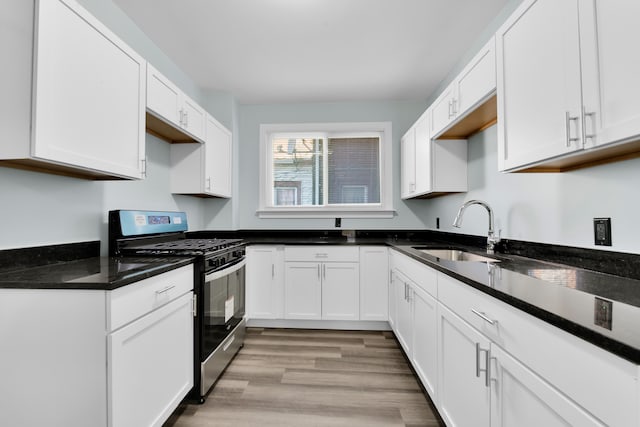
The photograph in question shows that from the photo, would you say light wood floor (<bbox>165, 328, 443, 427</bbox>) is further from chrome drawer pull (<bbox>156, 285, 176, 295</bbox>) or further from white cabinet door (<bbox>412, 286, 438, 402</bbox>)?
chrome drawer pull (<bbox>156, 285, 176, 295</bbox>)

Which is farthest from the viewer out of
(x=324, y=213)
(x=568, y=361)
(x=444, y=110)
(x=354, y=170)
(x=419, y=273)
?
(x=354, y=170)

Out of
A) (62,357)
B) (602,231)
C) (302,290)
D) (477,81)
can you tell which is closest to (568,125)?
(602,231)

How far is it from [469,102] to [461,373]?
148 centimetres

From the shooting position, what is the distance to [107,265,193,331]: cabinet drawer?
1.17 meters

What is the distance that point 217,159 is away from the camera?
3025 millimetres

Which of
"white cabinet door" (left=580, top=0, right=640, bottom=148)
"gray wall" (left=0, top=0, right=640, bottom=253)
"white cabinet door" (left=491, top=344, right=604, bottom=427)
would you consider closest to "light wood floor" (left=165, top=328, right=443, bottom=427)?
"white cabinet door" (left=491, top=344, right=604, bottom=427)

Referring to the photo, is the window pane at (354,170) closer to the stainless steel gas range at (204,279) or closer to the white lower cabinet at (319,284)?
the white lower cabinet at (319,284)

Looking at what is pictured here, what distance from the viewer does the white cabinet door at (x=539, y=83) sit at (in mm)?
1065

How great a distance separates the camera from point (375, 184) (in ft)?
12.1

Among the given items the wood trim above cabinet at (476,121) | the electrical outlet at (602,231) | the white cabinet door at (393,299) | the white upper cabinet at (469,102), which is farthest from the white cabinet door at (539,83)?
the white cabinet door at (393,299)

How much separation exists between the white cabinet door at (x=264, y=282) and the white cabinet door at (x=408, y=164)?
4.79 ft

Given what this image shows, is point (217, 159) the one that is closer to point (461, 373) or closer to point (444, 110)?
point (444, 110)

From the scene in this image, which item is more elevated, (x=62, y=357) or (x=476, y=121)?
(x=476, y=121)

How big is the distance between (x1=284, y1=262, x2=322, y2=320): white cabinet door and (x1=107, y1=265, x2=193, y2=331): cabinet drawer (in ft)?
4.49
